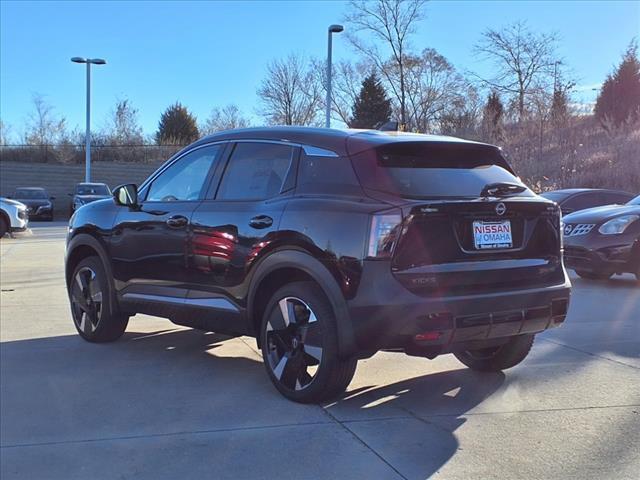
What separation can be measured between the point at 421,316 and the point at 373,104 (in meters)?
38.1

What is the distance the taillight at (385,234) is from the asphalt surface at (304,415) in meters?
1.08

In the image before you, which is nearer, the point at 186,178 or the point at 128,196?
the point at 186,178

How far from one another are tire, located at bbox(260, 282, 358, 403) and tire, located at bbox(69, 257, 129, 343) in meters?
2.09

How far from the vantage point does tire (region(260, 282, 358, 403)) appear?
3.98 meters

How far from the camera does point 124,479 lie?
128 inches

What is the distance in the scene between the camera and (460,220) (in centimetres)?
387

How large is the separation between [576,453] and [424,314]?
1.10 meters

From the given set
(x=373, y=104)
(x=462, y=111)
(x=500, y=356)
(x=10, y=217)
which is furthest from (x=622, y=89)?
(x=500, y=356)

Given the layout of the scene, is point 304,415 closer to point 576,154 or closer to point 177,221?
point 177,221

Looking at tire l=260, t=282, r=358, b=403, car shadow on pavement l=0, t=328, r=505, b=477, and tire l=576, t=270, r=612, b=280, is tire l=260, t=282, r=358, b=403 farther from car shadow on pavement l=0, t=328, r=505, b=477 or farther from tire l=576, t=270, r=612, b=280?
tire l=576, t=270, r=612, b=280

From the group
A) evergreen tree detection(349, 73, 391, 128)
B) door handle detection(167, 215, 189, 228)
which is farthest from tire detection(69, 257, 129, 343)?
evergreen tree detection(349, 73, 391, 128)

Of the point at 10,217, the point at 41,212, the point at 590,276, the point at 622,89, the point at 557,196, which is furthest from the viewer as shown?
the point at 622,89

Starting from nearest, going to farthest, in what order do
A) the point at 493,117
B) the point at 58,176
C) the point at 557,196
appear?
the point at 557,196 < the point at 493,117 < the point at 58,176

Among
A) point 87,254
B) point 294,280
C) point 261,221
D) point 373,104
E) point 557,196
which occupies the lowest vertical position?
point 87,254
